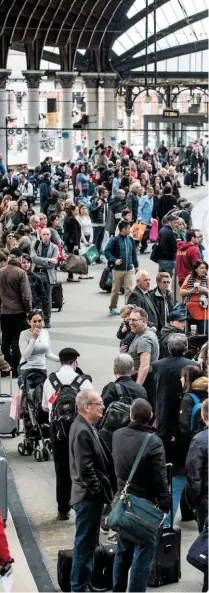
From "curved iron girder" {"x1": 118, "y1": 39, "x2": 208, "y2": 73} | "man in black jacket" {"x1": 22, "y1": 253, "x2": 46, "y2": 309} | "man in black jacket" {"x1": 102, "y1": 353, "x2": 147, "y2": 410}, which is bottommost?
"man in black jacket" {"x1": 22, "y1": 253, "x2": 46, "y2": 309}

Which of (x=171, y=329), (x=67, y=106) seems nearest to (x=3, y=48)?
(x=67, y=106)

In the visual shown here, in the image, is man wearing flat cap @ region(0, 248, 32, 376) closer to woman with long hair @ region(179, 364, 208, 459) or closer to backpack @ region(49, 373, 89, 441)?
backpack @ region(49, 373, 89, 441)

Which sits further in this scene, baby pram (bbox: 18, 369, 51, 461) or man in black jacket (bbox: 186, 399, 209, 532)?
baby pram (bbox: 18, 369, 51, 461)

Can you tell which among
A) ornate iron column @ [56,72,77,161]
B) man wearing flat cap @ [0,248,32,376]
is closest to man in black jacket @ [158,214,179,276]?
man wearing flat cap @ [0,248,32,376]

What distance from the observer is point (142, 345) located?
13.2 m

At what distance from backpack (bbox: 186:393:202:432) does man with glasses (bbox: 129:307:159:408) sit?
2.28 metres

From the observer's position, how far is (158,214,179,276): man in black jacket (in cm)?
2134

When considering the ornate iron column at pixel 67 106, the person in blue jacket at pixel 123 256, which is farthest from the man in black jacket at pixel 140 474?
the ornate iron column at pixel 67 106

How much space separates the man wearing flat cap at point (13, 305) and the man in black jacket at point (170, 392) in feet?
19.5

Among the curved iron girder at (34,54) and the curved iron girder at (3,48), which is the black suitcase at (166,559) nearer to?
the curved iron girder at (3,48)

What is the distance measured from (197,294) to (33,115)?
110 ft

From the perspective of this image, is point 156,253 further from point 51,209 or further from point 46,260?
point 51,209

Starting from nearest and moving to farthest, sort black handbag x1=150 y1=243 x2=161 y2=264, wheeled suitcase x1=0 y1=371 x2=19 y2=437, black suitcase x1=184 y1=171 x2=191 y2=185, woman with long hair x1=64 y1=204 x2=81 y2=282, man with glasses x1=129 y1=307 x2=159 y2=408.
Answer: man with glasses x1=129 y1=307 x2=159 y2=408
wheeled suitcase x1=0 y1=371 x2=19 y2=437
black handbag x1=150 y1=243 x2=161 y2=264
woman with long hair x1=64 y1=204 x2=81 y2=282
black suitcase x1=184 y1=171 x2=191 y2=185

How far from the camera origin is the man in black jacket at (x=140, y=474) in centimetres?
927
